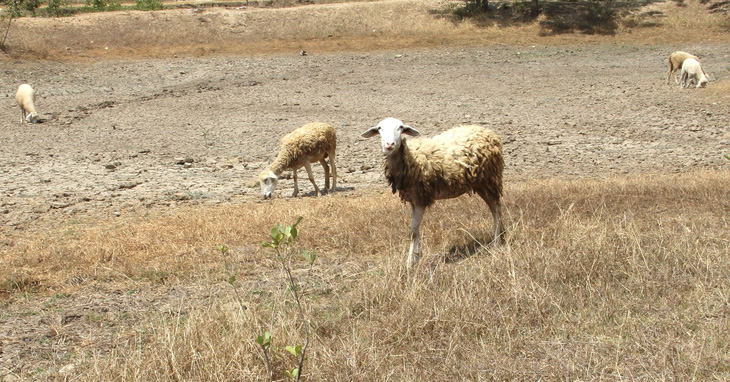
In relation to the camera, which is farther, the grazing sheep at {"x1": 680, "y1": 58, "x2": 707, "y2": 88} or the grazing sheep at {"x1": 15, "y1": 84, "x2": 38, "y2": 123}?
→ the grazing sheep at {"x1": 680, "y1": 58, "x2": 707, "y2": 88}

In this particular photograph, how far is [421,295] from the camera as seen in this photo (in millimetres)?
5434

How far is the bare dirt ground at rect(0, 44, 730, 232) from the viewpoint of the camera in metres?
12.8

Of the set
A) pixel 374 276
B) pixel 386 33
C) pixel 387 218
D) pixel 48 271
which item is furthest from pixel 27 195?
pixel 386 33

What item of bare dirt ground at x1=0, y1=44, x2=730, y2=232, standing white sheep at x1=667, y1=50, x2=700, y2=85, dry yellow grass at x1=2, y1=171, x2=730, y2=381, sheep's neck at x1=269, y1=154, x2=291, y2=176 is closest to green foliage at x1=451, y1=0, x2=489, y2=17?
bare dirt ground at x1=0, y1=44, x2=730, y2=232

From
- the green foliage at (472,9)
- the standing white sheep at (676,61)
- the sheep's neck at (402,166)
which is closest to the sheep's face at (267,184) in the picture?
the sheep's neck at (402,166)

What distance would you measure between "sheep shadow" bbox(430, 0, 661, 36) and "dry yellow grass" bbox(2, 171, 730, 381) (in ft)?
90.7

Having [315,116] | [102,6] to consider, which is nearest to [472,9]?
[315,116]

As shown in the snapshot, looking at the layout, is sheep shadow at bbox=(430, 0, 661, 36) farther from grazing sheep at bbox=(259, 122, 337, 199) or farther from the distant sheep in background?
grazing sheep at bbox=(259, 122, 337, 199)

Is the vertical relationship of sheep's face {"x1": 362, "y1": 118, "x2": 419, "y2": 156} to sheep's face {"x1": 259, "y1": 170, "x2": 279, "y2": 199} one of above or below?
above

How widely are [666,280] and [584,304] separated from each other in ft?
2.83

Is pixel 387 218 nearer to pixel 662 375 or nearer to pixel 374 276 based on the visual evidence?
pixel 374 276

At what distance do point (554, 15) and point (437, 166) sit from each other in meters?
32.5

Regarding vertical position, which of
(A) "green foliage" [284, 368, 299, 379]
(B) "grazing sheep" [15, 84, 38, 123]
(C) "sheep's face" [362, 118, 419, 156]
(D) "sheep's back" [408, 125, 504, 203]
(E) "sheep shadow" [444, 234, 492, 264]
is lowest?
(B) "grazing sheep" [15, 84, 38, 123]

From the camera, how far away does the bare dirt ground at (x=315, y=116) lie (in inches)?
503
